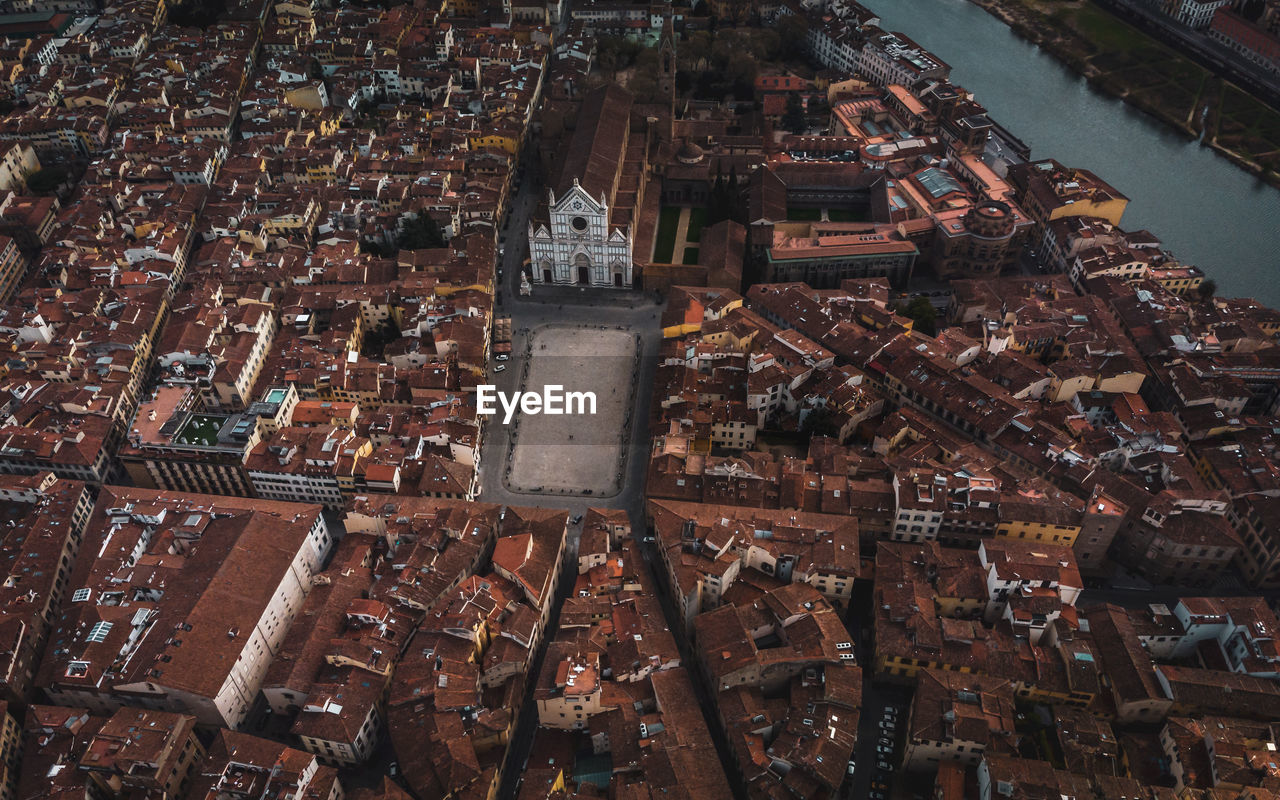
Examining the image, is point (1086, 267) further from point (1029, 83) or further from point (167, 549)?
point (167, 549)

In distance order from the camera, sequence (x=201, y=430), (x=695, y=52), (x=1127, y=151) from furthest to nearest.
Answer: (x=695, y=52) → (x=1127, y=151) → (x=201, y=430)

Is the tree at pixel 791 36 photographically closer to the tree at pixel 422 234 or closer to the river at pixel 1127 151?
the river at pixel 1127 151

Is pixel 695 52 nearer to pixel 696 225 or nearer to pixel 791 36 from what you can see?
pixel 791 36

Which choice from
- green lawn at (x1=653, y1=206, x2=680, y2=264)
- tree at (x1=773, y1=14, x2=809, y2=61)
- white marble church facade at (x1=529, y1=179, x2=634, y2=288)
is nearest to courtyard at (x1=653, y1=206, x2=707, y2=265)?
green lawn at (x1=653, y1=206, x2=680, y2=264)

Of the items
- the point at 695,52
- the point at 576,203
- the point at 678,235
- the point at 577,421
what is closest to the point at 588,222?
the point at 576,203

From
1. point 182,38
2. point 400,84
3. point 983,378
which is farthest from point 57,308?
point 983,378
